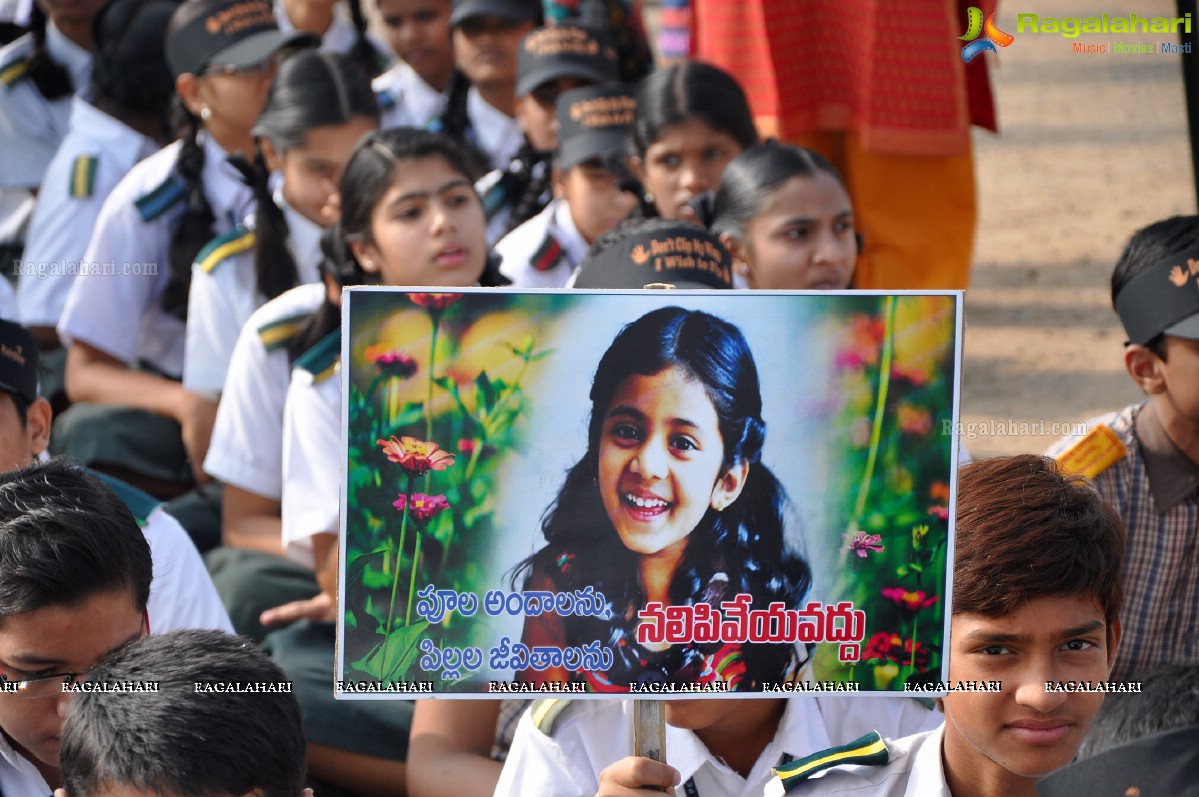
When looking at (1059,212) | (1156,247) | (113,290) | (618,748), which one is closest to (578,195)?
(113,290)

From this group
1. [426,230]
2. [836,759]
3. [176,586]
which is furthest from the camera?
[426,230]

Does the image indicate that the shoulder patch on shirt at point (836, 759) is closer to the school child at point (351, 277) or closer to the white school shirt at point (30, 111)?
the school child at point (351, 277)

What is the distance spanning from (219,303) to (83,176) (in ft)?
3.47

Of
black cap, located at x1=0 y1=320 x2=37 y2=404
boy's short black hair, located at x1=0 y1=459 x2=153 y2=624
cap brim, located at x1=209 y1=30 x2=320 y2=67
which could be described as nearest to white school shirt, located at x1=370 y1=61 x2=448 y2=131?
cap brim, located at x1=209 y1=30 x2=320 y2=67

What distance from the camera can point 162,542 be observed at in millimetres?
2818

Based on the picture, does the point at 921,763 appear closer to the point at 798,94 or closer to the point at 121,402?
the point at 121,402

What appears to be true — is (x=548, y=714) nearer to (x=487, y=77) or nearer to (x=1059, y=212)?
(x=487, y=77)

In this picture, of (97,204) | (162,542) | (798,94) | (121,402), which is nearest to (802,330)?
(162,542)

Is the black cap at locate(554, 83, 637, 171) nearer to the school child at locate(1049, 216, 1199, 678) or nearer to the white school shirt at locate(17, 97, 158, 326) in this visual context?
the white school shirt at locate(17, 97, 158, 326)

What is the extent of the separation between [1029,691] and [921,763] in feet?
0.53

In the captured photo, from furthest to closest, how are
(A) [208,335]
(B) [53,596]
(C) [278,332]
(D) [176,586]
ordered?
(A) [208,335] < (C) [278,332] < (D) [176,586] < (B) [53,596]

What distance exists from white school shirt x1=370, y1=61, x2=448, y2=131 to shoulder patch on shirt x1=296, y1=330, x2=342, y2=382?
7.16 feet

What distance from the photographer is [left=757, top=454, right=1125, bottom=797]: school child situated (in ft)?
6.34

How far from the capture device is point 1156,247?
3.06m
